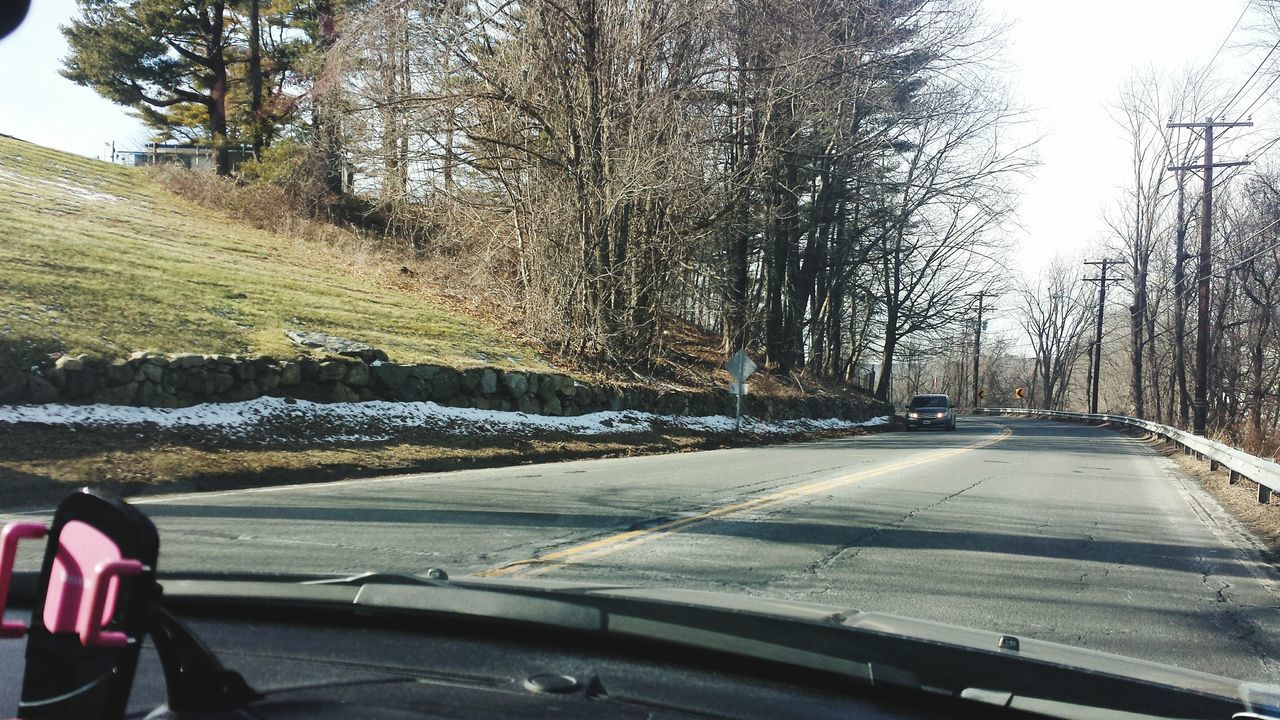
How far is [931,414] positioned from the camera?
1470 inches

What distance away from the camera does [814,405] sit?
1283 inches

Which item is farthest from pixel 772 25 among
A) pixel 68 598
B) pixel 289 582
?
pixel 68 598

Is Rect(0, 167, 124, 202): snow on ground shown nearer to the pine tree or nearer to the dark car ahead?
the pine tree

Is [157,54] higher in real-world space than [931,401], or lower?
higher

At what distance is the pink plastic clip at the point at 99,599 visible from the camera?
111 cm

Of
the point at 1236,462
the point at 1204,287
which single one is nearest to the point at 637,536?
the point at 1236,462

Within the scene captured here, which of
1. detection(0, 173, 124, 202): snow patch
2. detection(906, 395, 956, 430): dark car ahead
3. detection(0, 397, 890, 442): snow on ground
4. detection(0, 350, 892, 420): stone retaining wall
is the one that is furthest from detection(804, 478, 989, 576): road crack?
detection(906, 395, 956, 430): dark car ahead

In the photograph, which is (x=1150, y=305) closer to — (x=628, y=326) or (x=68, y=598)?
(x=628, y=326)

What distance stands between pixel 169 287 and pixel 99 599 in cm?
2013

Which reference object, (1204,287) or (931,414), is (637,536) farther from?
(931,414)

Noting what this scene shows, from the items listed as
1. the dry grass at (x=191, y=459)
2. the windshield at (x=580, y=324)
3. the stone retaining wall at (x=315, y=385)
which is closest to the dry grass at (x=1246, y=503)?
the windshield at (x=580, y=324)

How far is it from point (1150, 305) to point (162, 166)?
49.2 metres

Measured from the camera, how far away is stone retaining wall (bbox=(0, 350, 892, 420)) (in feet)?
41.2

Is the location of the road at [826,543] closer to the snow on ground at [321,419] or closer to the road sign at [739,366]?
the snow on ground at [321,419]
